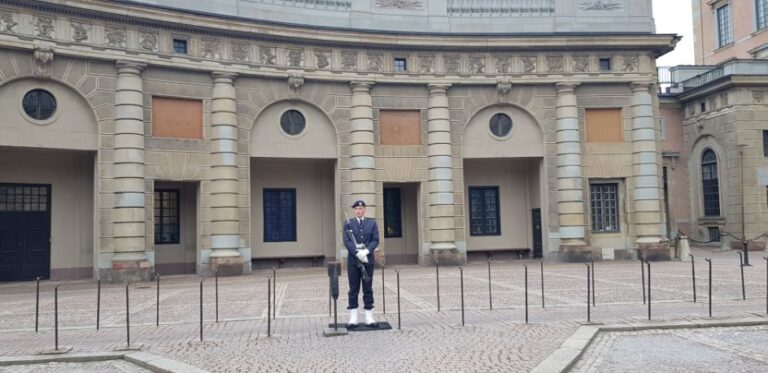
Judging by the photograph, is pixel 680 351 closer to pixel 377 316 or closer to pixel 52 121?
pixel 377 316

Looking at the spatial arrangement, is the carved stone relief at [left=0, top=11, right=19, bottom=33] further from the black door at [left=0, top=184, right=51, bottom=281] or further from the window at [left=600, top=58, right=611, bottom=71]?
the window at [left=600, top=58, right=611, bottom=71]

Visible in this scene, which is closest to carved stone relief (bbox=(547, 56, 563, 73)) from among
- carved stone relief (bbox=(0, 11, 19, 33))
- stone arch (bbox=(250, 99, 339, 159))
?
stone arch (bbox=(250, 99, 339, 159))

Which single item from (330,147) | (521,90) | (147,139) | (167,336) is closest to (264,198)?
(330,147)

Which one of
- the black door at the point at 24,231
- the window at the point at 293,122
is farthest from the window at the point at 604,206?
the black door at the point at 24,231

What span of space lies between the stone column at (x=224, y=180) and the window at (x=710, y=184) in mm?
25212

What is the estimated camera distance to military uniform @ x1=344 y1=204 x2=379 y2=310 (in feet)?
38.1

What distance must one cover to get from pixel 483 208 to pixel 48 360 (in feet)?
68.1

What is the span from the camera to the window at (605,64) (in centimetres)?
2681

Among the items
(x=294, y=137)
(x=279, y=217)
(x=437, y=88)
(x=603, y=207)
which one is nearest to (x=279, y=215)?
(x=279, y=217)

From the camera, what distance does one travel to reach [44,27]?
20234mm

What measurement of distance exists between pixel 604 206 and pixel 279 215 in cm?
1314

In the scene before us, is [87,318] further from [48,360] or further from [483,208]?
[483,208]

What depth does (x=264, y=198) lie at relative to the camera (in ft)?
85.1

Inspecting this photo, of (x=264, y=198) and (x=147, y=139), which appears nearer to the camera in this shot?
(x=147, y=139)
